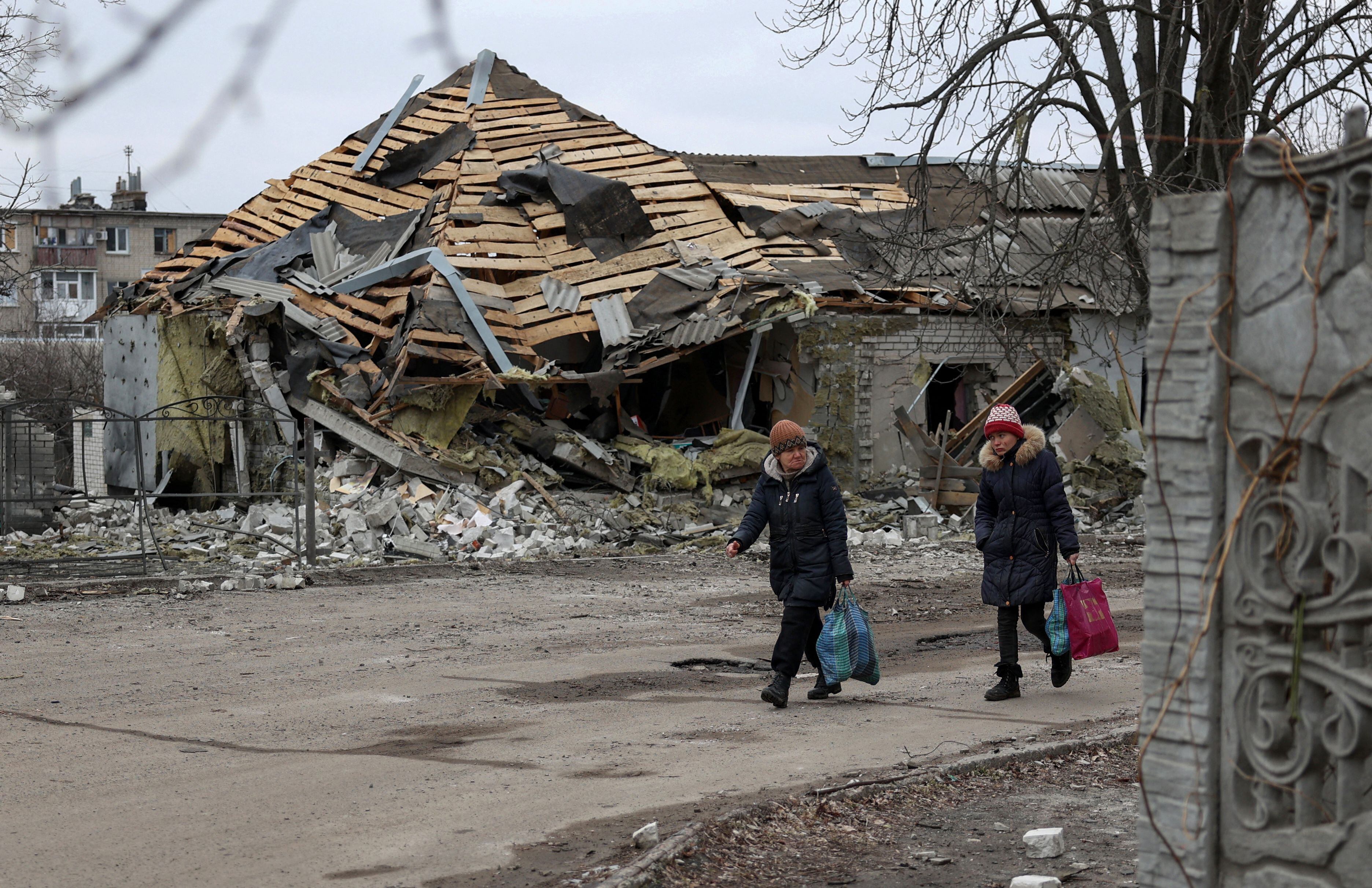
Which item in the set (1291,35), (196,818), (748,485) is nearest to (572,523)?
(748,485)

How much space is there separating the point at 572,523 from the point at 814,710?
1044 centimetres

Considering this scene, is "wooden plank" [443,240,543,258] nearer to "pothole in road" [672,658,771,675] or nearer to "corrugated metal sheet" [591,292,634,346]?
"corrugated metal sheet" [591,292,634,346]

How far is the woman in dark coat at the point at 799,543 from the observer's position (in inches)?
309

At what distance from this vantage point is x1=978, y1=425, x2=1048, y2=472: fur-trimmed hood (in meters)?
8.00

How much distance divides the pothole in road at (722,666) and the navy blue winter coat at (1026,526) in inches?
75.7

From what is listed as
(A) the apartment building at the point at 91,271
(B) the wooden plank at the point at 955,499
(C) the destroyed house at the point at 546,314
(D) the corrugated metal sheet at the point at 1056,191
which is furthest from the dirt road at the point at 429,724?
(A) the apartment building at the point at 91,271

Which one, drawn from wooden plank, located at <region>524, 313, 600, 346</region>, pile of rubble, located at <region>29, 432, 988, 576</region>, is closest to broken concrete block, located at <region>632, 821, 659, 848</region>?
pile of rubble, located at <region>29, 432, 988, 576</region>

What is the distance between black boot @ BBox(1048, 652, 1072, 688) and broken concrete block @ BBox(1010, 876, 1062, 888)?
375 cm

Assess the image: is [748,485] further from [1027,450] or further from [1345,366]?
[1345,366]

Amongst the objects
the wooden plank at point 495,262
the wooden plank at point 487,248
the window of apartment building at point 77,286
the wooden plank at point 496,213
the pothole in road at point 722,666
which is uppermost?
the window of apartment building at point 77,286

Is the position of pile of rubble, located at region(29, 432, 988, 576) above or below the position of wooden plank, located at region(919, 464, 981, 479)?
below

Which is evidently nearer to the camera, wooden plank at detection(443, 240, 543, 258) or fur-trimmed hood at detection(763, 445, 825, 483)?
fur-trimmed hood at detection(763, 445, 825, 483)

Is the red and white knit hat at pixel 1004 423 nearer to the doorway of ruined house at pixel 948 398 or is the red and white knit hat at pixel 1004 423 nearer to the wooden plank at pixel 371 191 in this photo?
the doorway of ruined house at pixel 948 398

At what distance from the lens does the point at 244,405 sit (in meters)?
19.9
